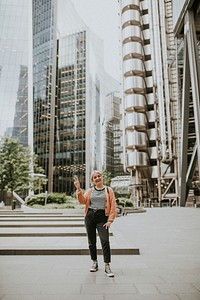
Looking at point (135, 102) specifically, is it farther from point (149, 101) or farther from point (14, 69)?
point (14, 69)

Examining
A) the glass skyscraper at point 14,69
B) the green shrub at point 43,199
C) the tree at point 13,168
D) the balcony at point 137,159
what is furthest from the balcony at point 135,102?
the green shrub at point 43,199

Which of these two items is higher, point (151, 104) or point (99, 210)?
point (151, 104)

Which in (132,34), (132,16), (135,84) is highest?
(132,16)

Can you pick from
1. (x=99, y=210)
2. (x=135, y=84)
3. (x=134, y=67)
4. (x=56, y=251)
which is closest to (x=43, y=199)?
(x=56, y=251)

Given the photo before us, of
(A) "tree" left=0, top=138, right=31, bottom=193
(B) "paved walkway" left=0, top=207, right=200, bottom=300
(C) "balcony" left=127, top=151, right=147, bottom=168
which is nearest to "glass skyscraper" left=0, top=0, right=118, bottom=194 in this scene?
(C) "balcony" left=127, top=151, right=147, bottom=168

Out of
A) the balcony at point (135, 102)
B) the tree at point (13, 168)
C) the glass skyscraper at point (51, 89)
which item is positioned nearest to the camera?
the tree at point (13, 168)

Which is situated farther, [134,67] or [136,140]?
[134,67]

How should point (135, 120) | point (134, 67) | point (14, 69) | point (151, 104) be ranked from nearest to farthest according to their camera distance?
point (135, 120)
point (134, 67)
point (151, 104)
point (14, 69)

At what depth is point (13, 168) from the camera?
3356 cm

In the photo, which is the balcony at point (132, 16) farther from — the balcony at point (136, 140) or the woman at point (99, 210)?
the woman at point (99, 210)

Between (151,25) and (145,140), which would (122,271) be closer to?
(145,140)

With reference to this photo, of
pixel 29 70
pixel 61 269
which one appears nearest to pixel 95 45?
pixel 29 70

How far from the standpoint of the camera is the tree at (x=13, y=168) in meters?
33.3

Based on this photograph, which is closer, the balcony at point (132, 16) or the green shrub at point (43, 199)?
the green shrub at point (43, 199)
